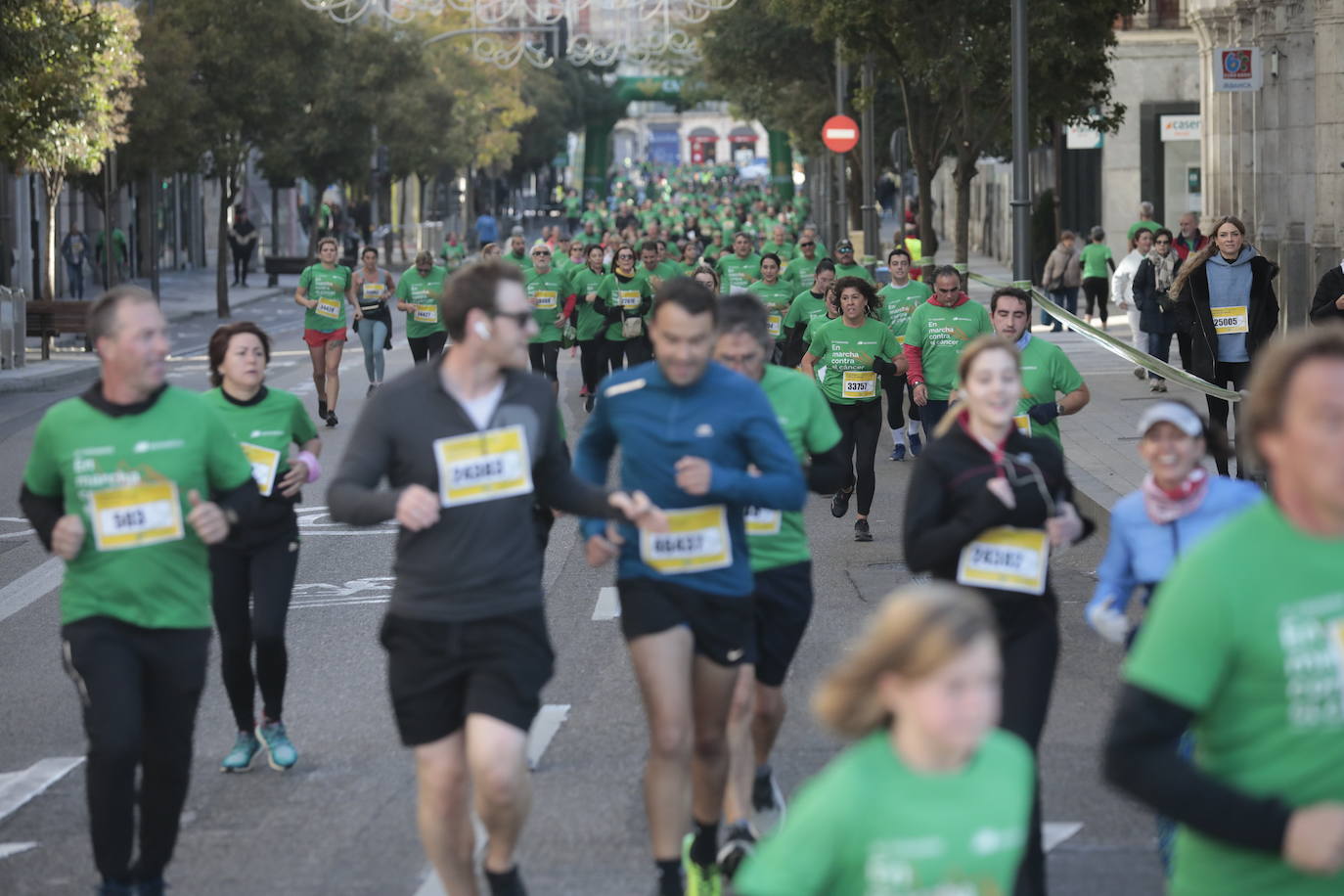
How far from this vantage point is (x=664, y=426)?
627 centimetres

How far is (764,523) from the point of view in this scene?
23.2 feet

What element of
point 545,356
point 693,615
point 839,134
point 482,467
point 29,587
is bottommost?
point 29,587

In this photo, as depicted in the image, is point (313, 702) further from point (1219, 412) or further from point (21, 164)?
point (21, 164)

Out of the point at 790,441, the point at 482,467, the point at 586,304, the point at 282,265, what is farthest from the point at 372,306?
the point at 282,265

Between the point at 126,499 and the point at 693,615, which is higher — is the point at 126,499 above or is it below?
above

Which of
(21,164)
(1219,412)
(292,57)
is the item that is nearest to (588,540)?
(1219,412)

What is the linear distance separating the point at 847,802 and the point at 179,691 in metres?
3.35

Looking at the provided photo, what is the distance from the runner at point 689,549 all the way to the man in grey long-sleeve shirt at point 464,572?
19.7 inches

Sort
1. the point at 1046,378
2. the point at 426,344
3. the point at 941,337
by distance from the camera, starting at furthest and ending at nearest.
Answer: the point at 426,344 → the point at 941,337 → the point at 1046,378

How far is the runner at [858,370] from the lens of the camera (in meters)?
14.3

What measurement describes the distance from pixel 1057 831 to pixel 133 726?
2997mm

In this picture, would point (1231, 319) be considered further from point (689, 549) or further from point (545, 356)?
point (689, 549)

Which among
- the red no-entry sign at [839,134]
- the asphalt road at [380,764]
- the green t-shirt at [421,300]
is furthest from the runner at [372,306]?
the red no-entry sign at [839,134]

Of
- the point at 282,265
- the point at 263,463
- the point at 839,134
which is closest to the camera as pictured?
the point at 263,463
